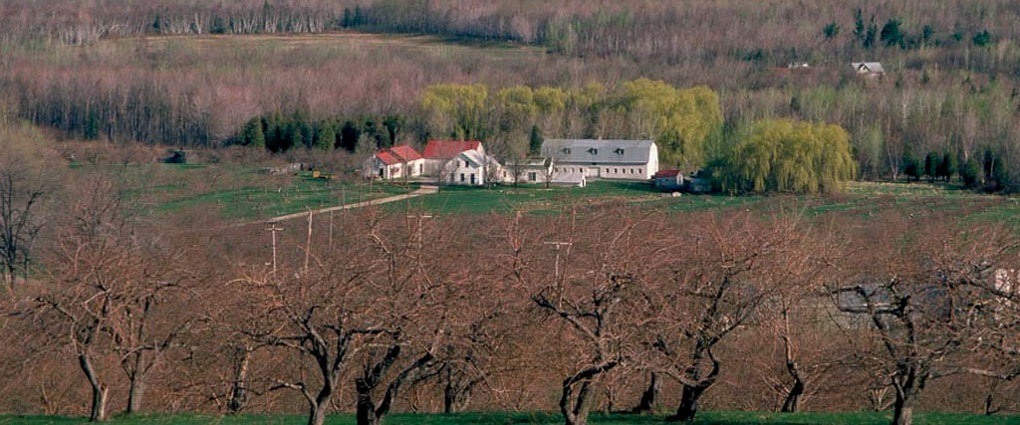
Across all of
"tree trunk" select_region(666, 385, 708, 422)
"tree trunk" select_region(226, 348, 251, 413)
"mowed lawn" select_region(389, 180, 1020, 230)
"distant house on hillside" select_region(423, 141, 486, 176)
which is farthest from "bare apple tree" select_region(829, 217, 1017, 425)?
"distant house on hillside" select_region(423, 141, 486, 176)

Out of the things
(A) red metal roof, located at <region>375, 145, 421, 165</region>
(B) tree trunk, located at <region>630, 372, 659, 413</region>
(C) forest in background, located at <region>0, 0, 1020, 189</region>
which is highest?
(C) forest in background, located at <region>0, 0, 1020, 189</region>

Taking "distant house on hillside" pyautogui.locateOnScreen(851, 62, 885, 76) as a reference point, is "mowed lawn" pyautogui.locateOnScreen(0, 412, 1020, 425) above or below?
below

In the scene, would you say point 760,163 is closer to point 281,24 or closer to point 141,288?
point 141,288

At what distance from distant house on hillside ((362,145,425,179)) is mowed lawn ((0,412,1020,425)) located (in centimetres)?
2727

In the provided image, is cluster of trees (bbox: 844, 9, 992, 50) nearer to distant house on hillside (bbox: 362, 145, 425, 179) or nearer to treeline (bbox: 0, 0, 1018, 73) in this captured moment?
treeline (bbox: 0, 0, 1018, 73)

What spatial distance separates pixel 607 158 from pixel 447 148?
514 centimetres

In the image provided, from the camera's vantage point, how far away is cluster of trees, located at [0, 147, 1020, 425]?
12117 mm

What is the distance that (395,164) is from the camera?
141 feet

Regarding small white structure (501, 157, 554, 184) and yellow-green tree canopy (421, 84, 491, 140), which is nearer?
small white structure (501, 157, 554, 184)

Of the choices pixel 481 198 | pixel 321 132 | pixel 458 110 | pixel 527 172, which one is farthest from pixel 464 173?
pixel 458 110

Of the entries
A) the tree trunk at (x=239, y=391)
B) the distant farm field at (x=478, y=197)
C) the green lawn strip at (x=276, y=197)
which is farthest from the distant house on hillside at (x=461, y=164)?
the tree trunk at (x=239, y=391)

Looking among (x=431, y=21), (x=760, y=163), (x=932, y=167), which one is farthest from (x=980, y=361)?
(x=431, y=21)

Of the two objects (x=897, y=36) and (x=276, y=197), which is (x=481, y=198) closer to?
(x=276, y=197)

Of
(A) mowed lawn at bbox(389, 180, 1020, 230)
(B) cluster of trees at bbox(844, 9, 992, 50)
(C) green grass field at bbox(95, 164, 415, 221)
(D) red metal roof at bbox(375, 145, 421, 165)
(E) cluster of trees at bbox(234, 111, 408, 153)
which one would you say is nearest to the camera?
(C) green grass field at bbox(95, 164, 415, 221)
